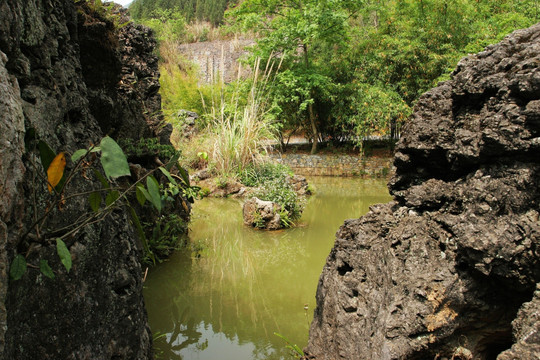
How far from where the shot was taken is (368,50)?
13.1 metres

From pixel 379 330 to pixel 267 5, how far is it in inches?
530

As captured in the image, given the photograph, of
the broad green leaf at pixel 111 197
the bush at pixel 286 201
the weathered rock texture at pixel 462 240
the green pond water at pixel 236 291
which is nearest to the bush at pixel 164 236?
the green pond water at pixel 236 291

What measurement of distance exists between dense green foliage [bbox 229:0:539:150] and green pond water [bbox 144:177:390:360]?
22.7 feet

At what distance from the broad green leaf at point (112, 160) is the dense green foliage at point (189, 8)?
32.9 metres

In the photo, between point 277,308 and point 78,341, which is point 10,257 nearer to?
point 78,341

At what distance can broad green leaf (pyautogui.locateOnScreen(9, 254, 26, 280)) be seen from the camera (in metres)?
1.07

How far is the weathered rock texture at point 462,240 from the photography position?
1.49 meters

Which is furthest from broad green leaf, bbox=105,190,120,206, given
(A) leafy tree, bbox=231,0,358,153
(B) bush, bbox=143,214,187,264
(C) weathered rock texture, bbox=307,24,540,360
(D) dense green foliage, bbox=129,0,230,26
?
(D) dense green foliage, bbox=129,0,230,26

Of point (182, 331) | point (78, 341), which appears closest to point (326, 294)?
point (182, 331)

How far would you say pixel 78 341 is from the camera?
4.85 feet

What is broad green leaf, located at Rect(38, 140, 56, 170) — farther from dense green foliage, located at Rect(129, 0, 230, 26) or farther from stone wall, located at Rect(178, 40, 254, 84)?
dense green foliage, located at Rect(129, 0, 230, 26)

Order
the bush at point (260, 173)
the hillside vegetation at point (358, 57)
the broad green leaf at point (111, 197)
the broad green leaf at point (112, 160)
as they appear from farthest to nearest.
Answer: the hillside vegetation at point (358, 57) → the bush at point (260, 173) → the broad green leaf at point (111, 197) → the broad green leaf at point (112, 160)

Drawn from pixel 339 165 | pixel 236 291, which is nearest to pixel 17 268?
A: pixel 236 291

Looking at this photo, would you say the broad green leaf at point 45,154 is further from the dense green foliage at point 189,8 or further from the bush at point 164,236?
the dense green foliage at point 189,8
